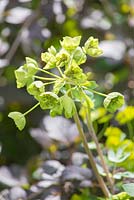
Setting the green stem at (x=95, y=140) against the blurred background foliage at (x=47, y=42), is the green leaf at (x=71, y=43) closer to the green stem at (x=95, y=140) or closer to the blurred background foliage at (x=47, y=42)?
the green stem at (x=95, y=140)

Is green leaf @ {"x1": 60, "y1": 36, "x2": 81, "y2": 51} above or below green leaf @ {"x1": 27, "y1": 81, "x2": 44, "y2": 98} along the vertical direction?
above

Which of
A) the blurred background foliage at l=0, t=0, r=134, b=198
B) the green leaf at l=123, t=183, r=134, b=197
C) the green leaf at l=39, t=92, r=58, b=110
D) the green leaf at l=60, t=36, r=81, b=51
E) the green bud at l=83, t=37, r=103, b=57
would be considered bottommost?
the green leaf at l=123, t=183, r=134, b=197

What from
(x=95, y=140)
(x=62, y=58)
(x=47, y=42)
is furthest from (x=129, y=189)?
(x=47, y=42)

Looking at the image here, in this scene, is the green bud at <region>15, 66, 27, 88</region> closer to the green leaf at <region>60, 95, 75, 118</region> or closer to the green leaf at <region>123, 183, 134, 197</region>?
the green leaf at <region>60, 95, 75, 118</region>

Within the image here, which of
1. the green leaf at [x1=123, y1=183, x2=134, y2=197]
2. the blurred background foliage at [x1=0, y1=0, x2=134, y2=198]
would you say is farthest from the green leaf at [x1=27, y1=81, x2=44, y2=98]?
the blurred background foliage at [x1=0, y1=0, x2=134, y2=198]

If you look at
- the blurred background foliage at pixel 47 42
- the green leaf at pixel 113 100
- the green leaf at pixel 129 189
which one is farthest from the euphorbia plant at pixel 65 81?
the blurred background foliage at pixel 47 42

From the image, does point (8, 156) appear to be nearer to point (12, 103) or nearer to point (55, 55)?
point (12, 103)
